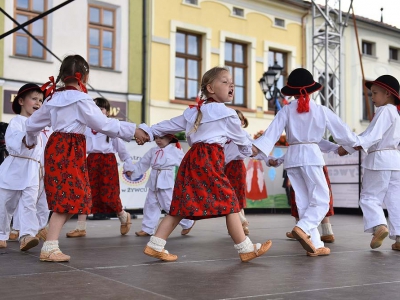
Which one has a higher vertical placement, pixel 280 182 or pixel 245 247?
pixel 280 182

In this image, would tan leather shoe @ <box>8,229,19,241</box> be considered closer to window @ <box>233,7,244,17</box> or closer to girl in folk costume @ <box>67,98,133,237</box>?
girl in folk costume @ <box>67,98,133,237</box>

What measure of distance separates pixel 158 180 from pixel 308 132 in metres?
2.66

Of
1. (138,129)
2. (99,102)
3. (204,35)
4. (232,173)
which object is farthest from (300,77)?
(204,35)

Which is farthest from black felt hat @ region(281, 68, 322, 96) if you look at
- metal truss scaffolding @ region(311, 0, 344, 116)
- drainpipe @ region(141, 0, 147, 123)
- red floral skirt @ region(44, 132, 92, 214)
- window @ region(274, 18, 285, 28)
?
Result: window @ region(274, 18, 285, 28)

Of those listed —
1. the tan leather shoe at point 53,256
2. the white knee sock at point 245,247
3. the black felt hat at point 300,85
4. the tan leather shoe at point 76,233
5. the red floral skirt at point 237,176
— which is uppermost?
the black felt hat at point 300,85

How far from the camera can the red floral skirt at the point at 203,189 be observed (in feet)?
14.9

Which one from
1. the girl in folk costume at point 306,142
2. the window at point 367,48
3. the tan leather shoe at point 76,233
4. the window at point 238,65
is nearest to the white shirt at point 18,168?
the tan leather shoe at point 76,233

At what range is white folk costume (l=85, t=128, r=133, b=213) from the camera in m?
7.25

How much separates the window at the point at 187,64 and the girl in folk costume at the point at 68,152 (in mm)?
14031

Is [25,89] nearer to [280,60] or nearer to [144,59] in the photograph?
[144,59]

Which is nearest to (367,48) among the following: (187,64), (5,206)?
(187,64)

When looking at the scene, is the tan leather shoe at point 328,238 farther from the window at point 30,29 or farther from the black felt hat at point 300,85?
the window at point 30,29

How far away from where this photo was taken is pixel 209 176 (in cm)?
458

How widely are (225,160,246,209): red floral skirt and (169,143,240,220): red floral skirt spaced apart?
9.20ft
